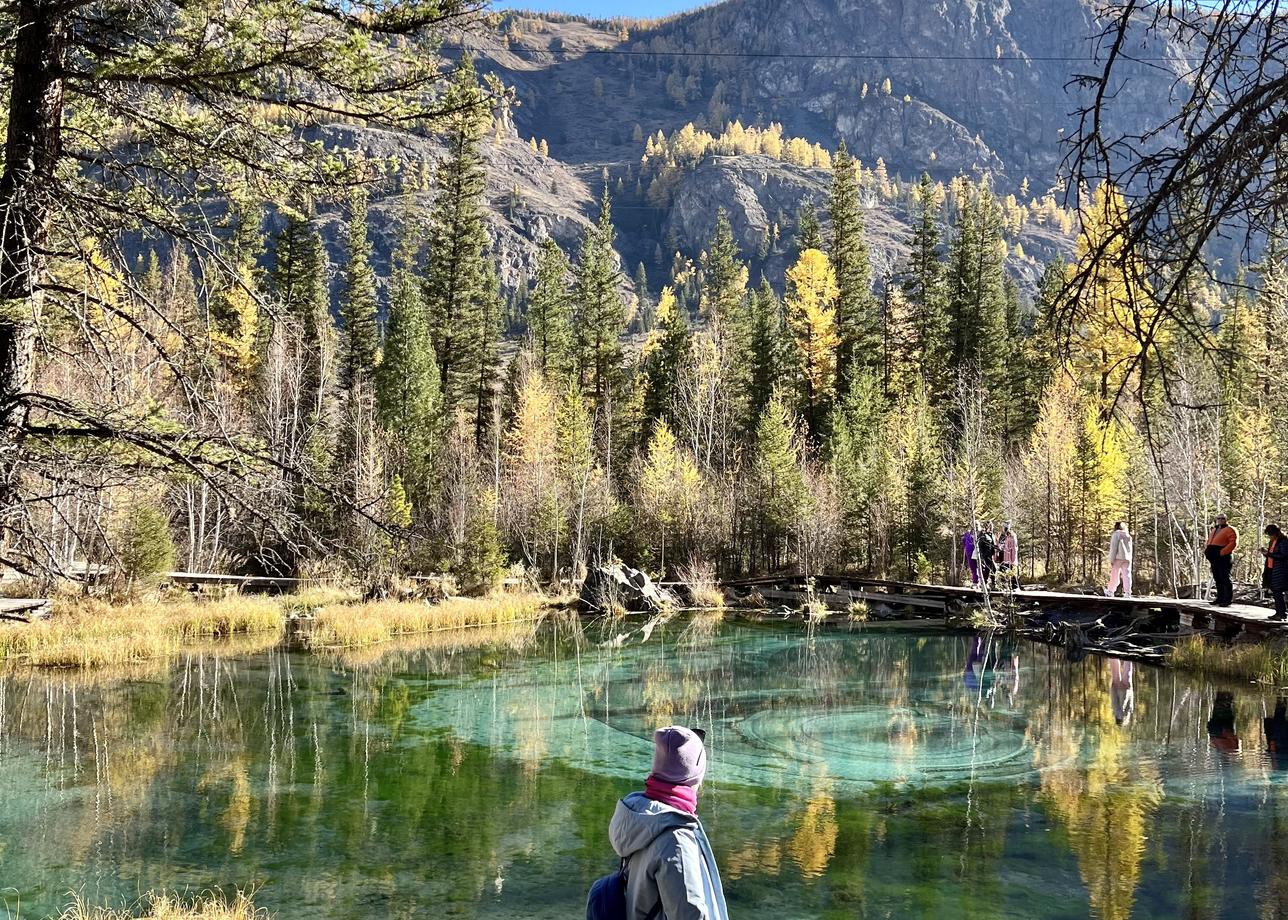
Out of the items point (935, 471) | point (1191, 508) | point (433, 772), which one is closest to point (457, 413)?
point (935, 471)

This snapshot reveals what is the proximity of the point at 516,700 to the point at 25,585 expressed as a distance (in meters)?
13.8

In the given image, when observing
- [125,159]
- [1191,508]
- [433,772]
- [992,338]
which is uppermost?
[992,338]

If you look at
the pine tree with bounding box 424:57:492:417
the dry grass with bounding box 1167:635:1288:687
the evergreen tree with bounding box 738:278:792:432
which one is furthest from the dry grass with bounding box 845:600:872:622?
the pine tree with bounding box 424:57:492:417

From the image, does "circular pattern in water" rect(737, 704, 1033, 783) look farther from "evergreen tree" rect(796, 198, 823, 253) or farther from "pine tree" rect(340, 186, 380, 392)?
"evergreen tree" rect(796, 198, 823, 253)

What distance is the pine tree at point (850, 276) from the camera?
147ft

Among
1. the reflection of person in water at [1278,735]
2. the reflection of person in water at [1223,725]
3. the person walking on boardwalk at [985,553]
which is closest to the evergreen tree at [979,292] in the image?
the person walking on boardwalk at [985,553]

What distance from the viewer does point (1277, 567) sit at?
14211 millimetres

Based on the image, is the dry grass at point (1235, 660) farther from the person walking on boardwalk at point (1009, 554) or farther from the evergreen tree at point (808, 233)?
the evergreen tree at point (808, 233)

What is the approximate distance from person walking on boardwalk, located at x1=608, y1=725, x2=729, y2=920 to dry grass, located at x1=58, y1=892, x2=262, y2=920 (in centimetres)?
420

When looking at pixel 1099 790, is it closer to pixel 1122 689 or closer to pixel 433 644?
pixel 1122 689

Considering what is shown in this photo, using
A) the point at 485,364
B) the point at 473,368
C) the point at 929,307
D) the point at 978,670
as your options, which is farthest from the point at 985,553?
the point at 485,364

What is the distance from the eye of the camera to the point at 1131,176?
2.58 metres

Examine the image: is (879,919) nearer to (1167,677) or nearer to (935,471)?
(1167,677)

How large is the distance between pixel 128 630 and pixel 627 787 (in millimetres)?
13264
